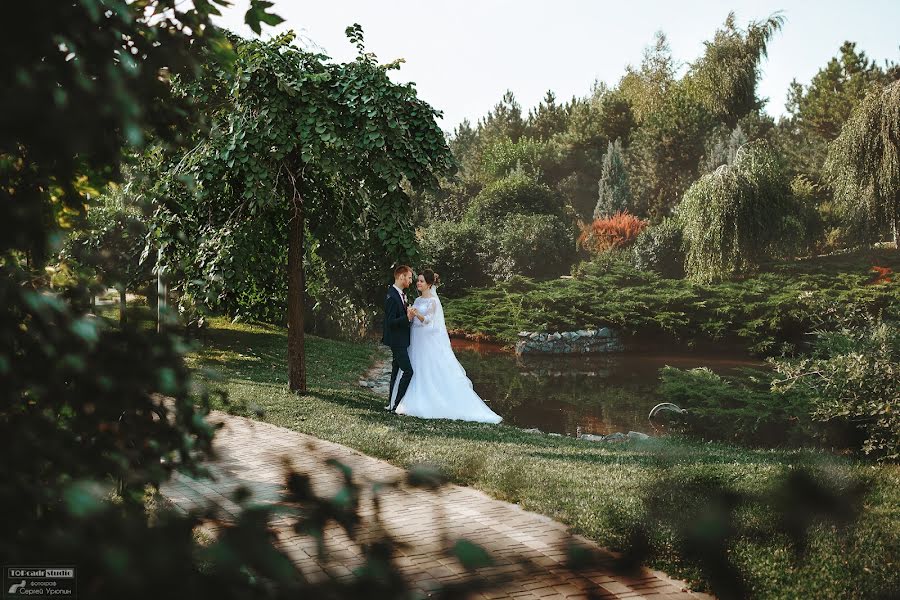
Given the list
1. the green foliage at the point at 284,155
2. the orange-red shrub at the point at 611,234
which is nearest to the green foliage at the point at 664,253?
the orange-red shrub at the point at 611,234

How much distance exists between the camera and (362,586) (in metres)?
0.94

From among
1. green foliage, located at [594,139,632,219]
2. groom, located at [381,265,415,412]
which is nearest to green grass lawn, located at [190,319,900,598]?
groom, located at [381,265,415,412]

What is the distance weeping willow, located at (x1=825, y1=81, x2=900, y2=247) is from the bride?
1664cm

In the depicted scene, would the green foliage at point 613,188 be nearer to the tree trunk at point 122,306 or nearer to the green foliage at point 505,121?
the green foliage at point 505,121

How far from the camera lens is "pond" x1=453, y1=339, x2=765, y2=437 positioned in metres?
12.3

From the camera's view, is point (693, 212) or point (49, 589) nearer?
point (49, 589)

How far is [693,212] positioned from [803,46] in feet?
59.4

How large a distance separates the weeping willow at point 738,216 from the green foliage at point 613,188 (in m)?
11.9

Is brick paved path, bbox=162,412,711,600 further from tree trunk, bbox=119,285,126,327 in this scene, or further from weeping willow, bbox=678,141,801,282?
weeping willow, bbox=678,141,801,282

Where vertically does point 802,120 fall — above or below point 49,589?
above

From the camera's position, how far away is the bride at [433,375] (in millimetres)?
10258

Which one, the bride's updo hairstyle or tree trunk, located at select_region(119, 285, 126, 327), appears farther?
the bride's updo hairstyle

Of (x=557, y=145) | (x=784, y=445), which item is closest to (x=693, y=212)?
(x=784, y=445)

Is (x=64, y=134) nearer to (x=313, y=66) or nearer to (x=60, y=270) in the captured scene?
(x=60, y=270)
